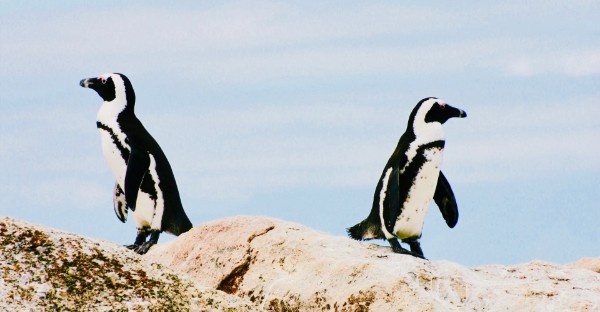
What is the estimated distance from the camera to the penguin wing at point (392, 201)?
25.8ft

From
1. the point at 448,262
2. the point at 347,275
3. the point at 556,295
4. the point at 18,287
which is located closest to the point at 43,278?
the point at 18,287

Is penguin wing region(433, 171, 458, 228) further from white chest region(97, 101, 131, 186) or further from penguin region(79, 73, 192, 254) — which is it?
white chest region(97, 101, 131, 186)

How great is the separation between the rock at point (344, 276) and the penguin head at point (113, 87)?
2345 mm

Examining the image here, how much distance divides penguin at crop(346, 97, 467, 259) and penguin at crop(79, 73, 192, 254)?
1836mm

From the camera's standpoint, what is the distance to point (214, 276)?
6867mm

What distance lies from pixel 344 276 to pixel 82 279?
6.07 feet

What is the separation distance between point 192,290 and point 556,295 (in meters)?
2.72

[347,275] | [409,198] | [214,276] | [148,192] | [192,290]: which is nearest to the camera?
[192,290]

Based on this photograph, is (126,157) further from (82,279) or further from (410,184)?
(82,279)

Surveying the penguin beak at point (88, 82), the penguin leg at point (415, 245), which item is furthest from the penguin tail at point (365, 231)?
the penguin beak at point (88, 82)

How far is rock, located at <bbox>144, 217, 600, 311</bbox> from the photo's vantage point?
6.18m

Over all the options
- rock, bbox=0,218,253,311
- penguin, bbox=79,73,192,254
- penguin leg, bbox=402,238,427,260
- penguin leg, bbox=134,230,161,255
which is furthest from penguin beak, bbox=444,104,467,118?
rock, bbox=0,218,253,311

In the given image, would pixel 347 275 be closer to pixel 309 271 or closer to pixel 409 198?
pixel 309 271

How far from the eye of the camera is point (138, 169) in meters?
8.62
